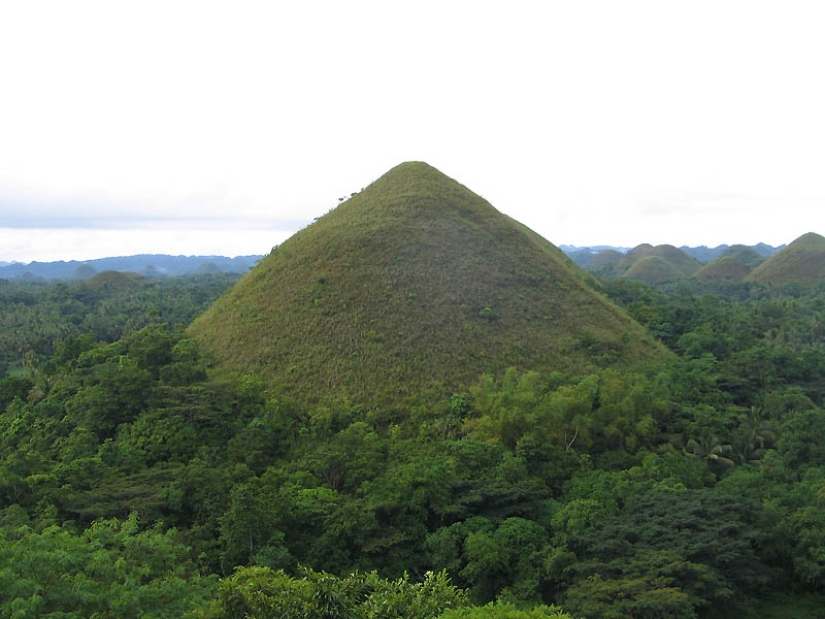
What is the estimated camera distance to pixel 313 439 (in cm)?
1789

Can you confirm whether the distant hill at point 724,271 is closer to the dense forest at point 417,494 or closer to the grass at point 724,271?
the grass at point 724,271

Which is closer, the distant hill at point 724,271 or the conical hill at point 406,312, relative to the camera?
the conical hill at point 406,312

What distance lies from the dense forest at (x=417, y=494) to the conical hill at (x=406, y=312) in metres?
1.56

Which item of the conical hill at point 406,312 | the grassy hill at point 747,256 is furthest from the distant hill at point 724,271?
the conical hill at point 406,312

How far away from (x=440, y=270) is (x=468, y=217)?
258 inches

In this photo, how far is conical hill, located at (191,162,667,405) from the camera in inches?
851

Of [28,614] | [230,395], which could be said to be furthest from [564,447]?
[28,614]

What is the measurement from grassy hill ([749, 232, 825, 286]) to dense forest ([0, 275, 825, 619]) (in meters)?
55.9

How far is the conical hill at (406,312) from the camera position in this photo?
21.6 meters

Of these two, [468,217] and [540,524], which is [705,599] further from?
[468,217]

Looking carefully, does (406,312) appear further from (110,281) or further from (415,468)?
(110,281)

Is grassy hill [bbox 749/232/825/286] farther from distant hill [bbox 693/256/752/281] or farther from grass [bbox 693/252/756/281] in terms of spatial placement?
grass [bbox 693/252/756/281]

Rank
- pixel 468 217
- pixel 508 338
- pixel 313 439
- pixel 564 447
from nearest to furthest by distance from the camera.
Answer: pixel 564 447 → pixel 313 439 → pixel 508 338 → pixel 468 217

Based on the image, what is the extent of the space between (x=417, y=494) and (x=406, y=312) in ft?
40.2
